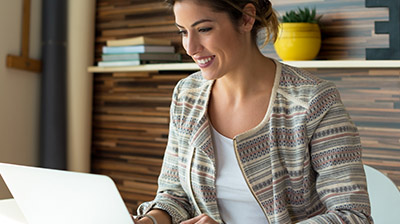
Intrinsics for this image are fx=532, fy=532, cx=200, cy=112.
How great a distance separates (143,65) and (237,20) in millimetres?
1510

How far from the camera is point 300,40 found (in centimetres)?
237

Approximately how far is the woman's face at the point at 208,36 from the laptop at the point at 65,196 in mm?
526

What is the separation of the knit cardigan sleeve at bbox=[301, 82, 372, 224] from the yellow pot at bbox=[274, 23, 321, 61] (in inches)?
43.0

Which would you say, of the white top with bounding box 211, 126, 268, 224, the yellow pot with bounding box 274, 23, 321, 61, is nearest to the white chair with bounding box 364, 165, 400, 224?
the white top with bounding box 211, 126, 268, 224

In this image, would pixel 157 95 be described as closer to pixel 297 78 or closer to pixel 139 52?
pixel 139 52

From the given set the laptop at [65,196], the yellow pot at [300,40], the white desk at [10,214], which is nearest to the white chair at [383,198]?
the laptop at [65,196]

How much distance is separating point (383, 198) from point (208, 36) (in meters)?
0.64

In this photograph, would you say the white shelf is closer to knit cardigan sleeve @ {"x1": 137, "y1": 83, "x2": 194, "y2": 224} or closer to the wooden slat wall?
the wooden slat wall

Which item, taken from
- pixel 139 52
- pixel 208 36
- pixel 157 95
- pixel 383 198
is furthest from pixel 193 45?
pixel 157 95

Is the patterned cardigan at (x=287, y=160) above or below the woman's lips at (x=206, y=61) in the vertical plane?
below

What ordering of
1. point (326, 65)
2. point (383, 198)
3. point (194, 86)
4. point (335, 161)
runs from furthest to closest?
point (326, 65) → point (194, 86) → point (383, 198) → point (335, 161)

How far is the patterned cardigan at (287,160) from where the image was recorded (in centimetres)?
122

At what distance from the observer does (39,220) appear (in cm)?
106

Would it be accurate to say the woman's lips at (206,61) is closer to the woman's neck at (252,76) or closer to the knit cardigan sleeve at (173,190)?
the woman's neck at (252,76)
